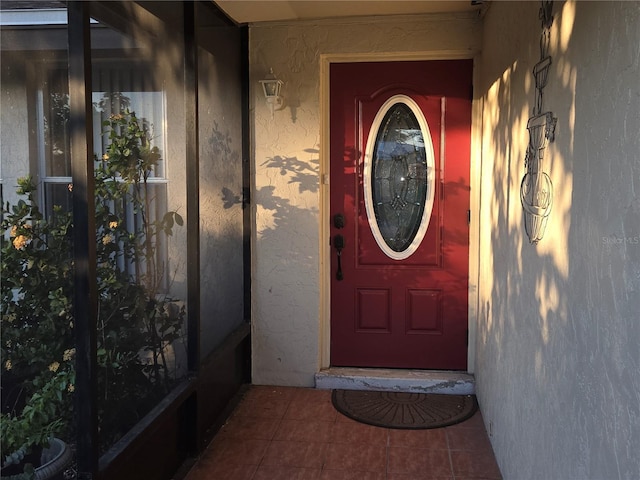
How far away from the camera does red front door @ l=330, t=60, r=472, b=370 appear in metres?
3.92

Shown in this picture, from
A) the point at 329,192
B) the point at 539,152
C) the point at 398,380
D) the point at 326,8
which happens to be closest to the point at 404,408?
the point at 398,380

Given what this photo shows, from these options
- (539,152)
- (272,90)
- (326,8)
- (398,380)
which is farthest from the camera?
(398,380)

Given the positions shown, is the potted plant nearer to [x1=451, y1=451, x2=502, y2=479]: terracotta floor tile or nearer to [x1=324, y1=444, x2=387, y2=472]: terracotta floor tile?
[x1=324, y1=444, x2=387, y2=472]: terracotta floor tile

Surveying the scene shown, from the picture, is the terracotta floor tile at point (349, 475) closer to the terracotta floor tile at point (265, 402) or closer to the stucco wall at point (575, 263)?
the stucco wall at point (575, 263)

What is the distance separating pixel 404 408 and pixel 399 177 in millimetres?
1517

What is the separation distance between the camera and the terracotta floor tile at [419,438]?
10.6ft

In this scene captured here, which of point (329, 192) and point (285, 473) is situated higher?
point (329, 192)

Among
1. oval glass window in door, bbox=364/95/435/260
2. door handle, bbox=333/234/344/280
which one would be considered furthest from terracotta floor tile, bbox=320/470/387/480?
oval glass window in door, bbox=364/95/435/260

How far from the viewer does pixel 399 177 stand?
4.00 metres

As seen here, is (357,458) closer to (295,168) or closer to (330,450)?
(330,450)

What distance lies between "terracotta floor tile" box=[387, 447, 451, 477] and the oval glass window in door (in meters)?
1.34

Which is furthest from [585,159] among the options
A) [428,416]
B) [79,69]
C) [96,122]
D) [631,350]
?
[428,416]

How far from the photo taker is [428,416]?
3564 mm

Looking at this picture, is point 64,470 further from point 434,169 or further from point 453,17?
point 453,17
